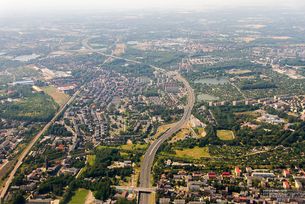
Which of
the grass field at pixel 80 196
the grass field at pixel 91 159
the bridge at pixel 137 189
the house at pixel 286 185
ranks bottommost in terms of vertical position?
the grass field at pixel 91 159

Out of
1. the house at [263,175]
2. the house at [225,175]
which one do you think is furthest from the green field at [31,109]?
the house at [263,175]

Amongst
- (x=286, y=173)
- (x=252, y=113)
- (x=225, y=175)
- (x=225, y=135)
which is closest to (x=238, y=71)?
(x=252, y=113)

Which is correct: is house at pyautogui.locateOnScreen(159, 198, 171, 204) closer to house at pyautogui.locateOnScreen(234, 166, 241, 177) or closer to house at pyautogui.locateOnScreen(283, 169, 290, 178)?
house at pyautogui.locateOnScreen(234, 166, 241, 177)

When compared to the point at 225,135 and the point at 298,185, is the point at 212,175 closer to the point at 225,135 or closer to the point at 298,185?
the point at 298,185

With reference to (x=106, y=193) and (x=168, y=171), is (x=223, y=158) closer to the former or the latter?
(x=168, y=171)

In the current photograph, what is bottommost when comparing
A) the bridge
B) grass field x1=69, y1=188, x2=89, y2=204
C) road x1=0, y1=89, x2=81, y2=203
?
road x1=0, y1=89, x2=81, y2=203

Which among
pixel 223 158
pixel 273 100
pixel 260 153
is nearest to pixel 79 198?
pixel 223 158

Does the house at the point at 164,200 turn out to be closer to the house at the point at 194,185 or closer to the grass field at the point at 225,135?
the house at the point at 194,185

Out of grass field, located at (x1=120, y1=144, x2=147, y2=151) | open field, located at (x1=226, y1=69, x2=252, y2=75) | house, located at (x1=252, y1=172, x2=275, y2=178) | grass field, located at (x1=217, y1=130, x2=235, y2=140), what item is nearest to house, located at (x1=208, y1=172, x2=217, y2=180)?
house, located at (x1=252, y1=172, x2=275, y2=178)
